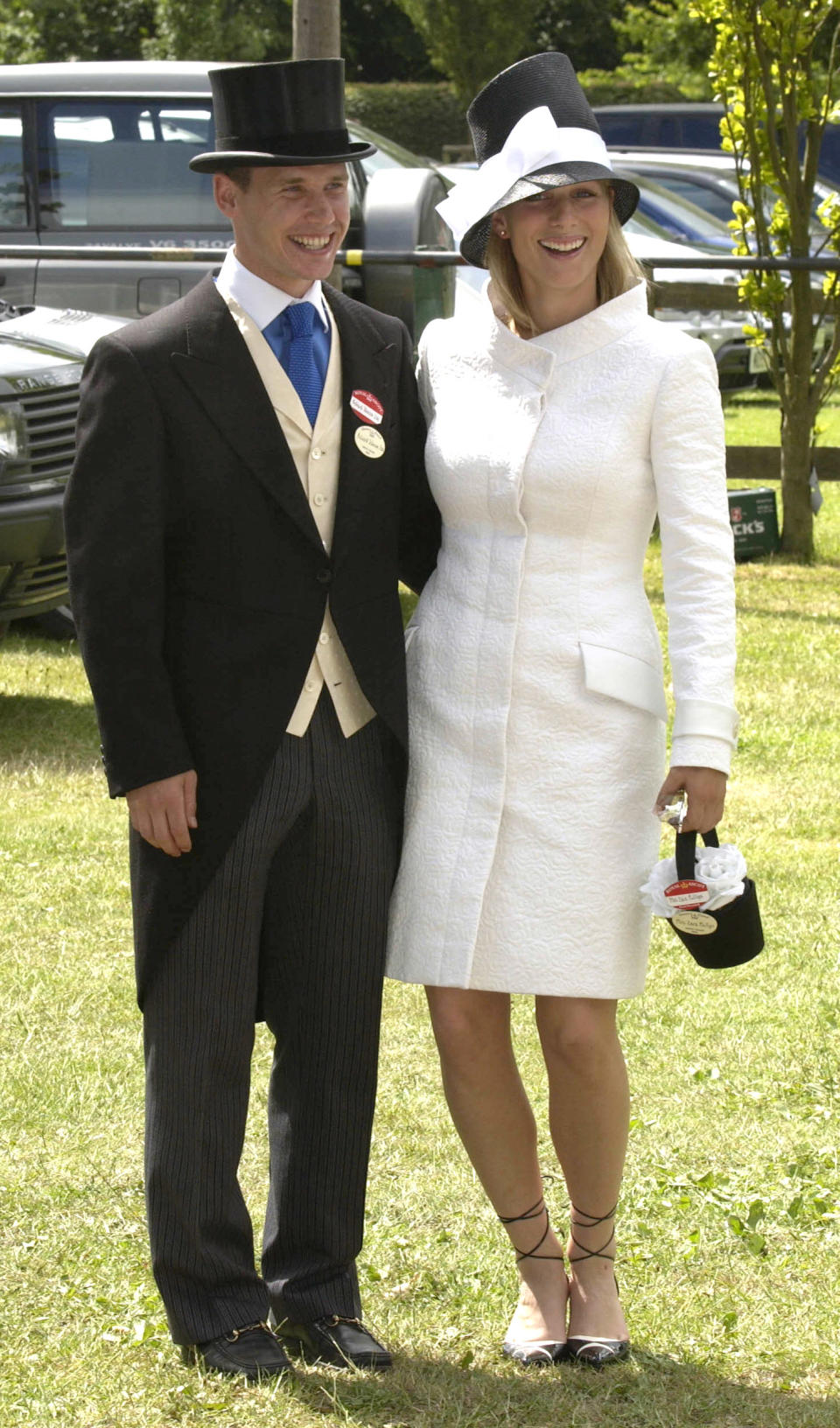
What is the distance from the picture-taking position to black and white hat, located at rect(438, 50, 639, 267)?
292 cm

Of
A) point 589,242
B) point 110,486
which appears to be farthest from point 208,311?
point 589,242

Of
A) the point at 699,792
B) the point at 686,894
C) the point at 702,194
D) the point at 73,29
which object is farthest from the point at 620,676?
the point at 73,29

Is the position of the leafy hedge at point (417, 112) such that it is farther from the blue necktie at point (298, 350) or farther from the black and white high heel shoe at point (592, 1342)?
the black and white high heel shoe at point (592, 1342)

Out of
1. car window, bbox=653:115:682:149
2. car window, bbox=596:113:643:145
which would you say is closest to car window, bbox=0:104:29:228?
car window, bbox=596:113:643:145

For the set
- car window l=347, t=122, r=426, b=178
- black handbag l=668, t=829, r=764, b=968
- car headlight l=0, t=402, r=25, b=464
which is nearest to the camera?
black handbag l=668, t=829, r=764, b=968

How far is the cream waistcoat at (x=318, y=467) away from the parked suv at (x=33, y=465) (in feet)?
12.8

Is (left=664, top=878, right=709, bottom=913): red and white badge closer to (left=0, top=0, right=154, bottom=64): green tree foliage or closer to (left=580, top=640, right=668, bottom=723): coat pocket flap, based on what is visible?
(left=580, top=640, right=668, bottom=723): coat pocket flap

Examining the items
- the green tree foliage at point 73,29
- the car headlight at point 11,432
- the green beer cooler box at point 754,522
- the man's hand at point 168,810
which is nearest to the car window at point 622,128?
the green tree foliage at point 73,29

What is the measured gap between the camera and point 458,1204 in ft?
12.0

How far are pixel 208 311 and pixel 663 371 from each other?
2.34 feet

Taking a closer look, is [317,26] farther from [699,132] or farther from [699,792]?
[699,132]

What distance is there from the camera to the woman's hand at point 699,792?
289 centimetres

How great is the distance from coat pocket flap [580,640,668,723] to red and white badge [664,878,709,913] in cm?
29

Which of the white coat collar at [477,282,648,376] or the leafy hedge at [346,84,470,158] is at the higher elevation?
the leafy hedge at [346,84,470,158]
